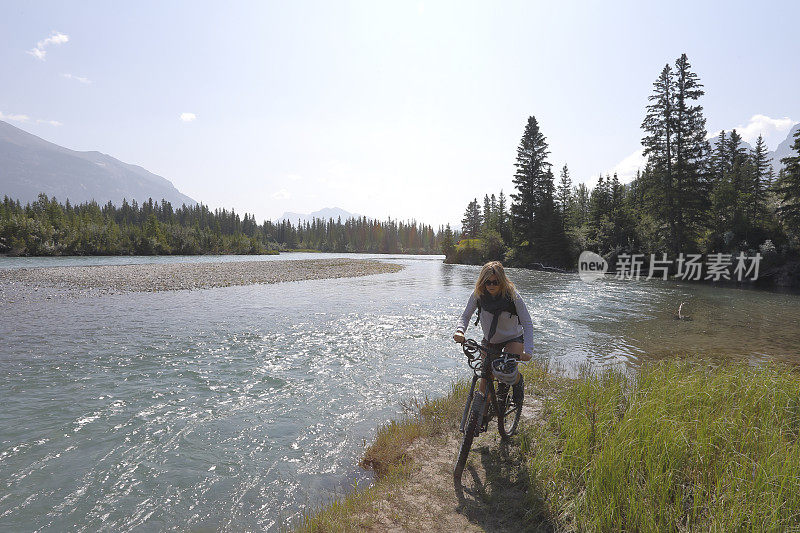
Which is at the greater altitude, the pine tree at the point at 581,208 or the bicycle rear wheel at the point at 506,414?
the pine tree at the point at 581,208

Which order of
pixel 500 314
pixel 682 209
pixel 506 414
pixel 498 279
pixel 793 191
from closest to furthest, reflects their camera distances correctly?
pixel 498 279
pixel 500 314
pixel 506 414
pixel 793 191
pixel 682 209

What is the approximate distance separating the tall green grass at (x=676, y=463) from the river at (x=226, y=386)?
311 cm

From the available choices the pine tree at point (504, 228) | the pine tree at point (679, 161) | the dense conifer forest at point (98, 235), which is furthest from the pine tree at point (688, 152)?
the dense conifer forest at point (98, 235)

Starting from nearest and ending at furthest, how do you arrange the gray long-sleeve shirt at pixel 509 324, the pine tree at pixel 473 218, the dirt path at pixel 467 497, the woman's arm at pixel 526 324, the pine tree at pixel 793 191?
the dirt path at pixel 467 497
the woman's arm at pixel 526 324
the gray long-sleeve shirt at pixel 509 324
the pine tree at pixel 793 191
the pine tree at pixel 473 218

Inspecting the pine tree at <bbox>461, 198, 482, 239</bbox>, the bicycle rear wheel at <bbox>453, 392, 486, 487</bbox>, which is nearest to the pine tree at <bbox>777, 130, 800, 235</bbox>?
the bicycle rear wheel at <bbox>453, 392, 486, 487</bbox>

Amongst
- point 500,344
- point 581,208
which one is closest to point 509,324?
point 500,344

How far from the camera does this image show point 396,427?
21.3 ft

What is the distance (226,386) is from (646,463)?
9.00m

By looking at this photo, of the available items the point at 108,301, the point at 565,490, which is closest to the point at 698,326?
the point at 565,490

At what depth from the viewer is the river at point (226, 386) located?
500 centimetres

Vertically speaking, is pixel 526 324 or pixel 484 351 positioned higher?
pixel 526 324

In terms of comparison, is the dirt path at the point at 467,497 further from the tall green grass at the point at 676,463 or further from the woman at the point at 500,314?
the woman at the point at 500,314

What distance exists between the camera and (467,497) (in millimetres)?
4434

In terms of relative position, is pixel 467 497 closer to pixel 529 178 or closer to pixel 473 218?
pixel 529 178
